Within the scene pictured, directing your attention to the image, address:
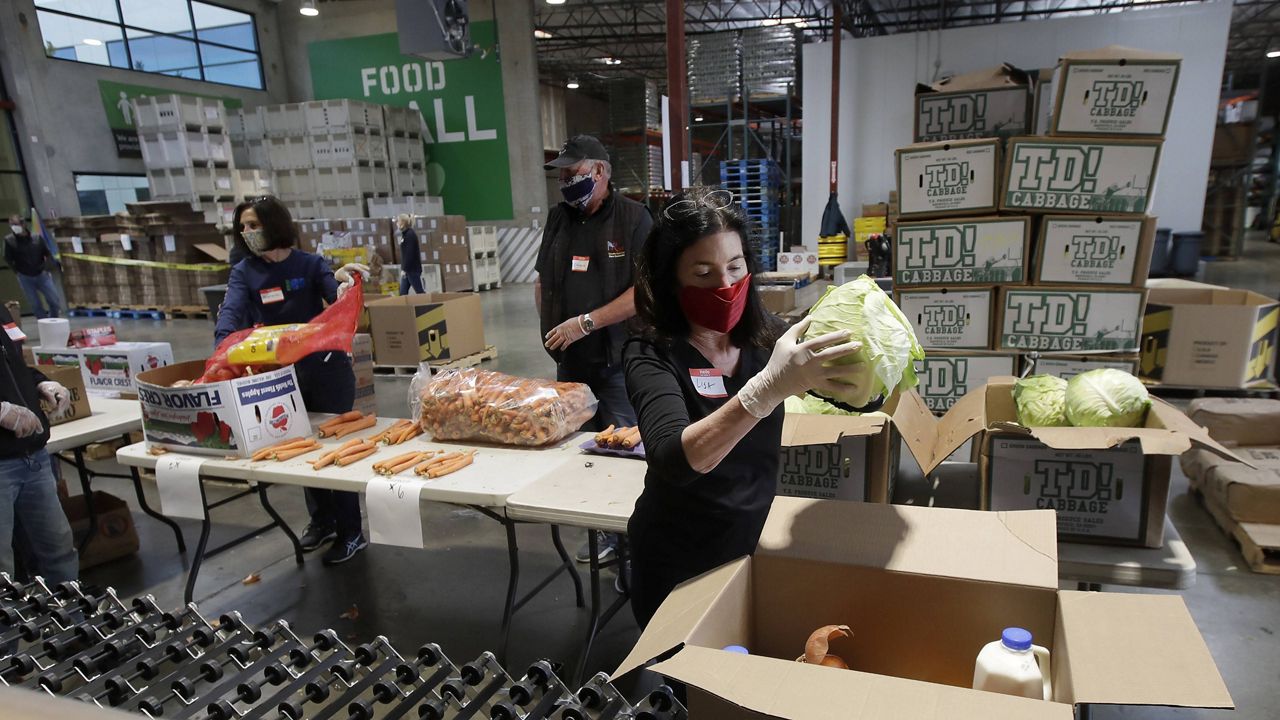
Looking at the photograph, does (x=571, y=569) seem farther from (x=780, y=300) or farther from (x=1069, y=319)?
(x=780, y=300)

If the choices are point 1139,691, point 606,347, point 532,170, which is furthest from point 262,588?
point 532,170

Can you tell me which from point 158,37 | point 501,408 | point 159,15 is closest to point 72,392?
point 501,408

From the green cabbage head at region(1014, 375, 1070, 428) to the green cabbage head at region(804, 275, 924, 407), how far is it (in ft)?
4.01

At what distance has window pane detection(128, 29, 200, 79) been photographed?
45.1ft

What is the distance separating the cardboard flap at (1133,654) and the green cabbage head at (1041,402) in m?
1.56

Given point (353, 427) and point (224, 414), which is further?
point (353, 427)

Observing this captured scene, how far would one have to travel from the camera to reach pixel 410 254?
10.0 meters

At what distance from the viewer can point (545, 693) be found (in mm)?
1335

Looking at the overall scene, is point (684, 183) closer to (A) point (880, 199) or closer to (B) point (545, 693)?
(B) point (545, 693)

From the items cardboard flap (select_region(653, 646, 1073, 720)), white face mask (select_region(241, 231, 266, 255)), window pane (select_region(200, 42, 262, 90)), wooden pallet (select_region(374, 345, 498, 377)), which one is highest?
window pane (select_region(200, 42, 262, 90))

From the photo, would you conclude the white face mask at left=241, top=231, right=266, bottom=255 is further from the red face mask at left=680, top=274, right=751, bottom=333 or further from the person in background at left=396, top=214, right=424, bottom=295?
the person in background at left=396, top=214, right=424, bottom=295

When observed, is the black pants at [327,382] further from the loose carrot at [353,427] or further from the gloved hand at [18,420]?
the gloved hand at [18,420]

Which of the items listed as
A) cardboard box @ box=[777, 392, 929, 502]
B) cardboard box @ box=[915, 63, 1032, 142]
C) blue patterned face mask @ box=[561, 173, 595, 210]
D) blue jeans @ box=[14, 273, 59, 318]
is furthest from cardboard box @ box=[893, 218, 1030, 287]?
blue jeans @ box=[14, 273, 59, 318]

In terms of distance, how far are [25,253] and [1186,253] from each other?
17506 millimetres
